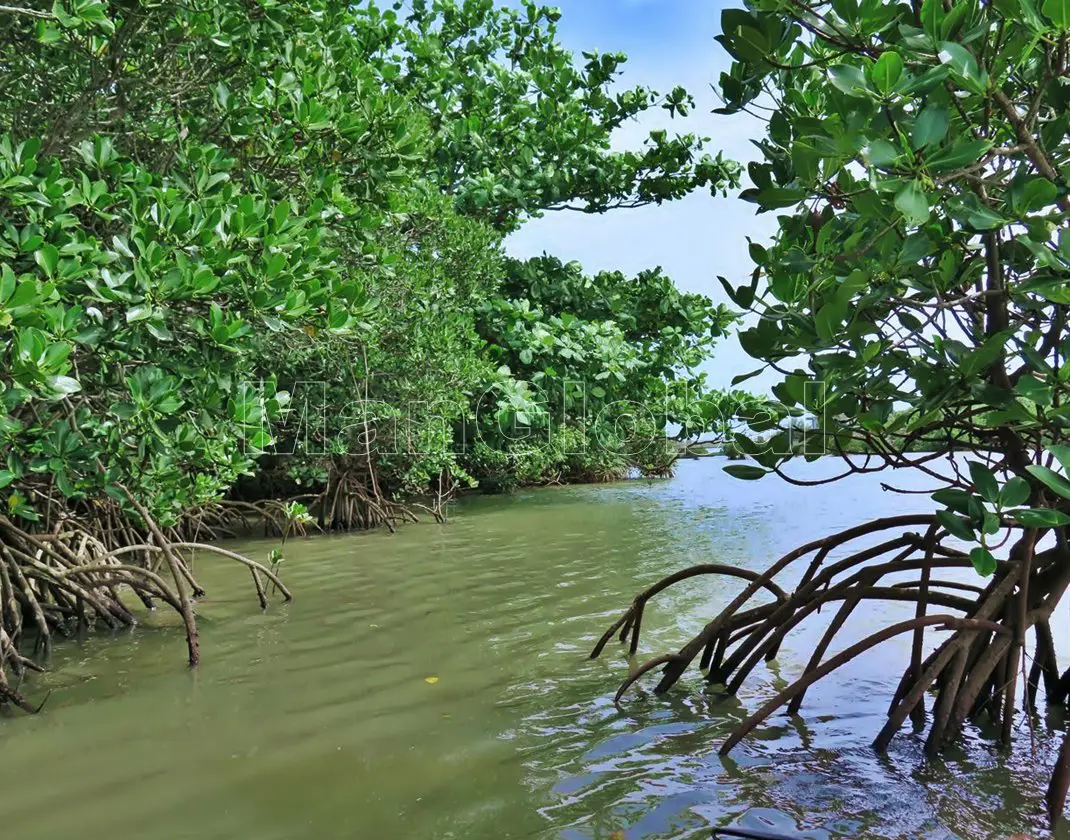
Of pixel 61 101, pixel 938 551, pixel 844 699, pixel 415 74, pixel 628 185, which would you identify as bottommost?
pixel 844 699

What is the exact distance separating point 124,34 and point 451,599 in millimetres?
3387

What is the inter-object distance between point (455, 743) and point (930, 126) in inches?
89.9

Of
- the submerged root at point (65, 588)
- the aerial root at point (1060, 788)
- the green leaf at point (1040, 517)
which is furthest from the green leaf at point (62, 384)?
the aerial root at point (1060, 788)

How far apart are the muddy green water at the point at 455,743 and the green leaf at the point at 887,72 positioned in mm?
1733

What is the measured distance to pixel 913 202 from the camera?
164cm

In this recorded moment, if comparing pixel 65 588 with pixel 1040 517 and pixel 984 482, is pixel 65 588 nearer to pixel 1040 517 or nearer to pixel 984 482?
pixel 984 482

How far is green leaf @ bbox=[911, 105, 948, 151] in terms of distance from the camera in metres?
1.67

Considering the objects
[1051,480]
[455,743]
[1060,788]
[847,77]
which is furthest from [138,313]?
[1060,788]

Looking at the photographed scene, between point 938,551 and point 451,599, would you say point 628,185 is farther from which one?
point 938,551

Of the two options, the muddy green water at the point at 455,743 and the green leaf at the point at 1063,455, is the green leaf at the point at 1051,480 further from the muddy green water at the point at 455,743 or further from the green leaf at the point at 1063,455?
the muddy green water at the point at 455,743

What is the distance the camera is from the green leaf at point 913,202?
64.0 inches

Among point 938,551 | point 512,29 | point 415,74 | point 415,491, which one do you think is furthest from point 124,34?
point 512,29

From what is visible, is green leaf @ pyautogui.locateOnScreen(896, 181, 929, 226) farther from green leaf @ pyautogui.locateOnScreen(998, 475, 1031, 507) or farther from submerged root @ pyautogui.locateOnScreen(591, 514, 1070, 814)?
submerged root @ pyautogui.locateOnScreen(591, 514, 1070, 814)

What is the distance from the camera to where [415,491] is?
33.9 feet
